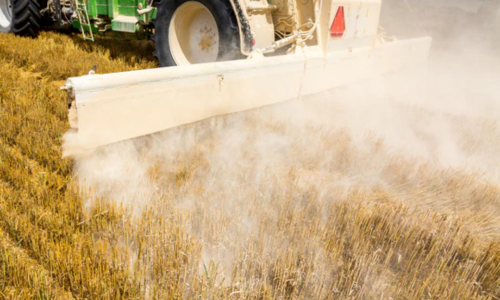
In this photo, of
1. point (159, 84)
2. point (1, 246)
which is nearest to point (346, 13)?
point (159, 84)

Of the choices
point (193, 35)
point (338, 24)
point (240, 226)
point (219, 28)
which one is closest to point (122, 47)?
point (193, 35)

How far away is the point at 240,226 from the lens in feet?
6.77

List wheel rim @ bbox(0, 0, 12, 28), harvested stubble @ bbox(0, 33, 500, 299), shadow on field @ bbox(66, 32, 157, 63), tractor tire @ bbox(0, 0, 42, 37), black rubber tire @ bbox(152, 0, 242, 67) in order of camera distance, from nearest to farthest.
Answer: harvested stubble @ bbox(0, 33, 500, 299) → black rubber tire @ bbox(152, 0, 242, 67) → shadow on field @ bbox(66, 32, 157, 63) → tractor tire @ bbox(0, 0, 42, 37) → wheel rim @ bbox(0, 0, 12, 28)

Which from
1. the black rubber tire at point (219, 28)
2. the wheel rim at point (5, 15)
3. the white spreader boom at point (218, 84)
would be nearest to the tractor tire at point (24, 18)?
the wheel rim at point (5, 15)

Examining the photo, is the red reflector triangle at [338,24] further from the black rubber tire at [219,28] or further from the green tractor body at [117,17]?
the green tractor body at [117,17]

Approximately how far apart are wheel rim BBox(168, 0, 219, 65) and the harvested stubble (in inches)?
39.7

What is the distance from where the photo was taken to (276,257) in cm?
186

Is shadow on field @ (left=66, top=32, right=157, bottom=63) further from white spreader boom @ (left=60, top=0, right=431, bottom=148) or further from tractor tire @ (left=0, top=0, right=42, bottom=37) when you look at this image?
white spreader boom @ (left=60, top=0, right=431, bottom=148)

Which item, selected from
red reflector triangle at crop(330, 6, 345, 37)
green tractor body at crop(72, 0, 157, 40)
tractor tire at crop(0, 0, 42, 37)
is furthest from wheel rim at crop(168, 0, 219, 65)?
tractor tire at crop(0, 0, 42, 37)

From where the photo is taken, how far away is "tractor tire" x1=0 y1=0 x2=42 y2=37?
5.73m

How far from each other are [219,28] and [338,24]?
1.24 meters

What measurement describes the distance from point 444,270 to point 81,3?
4939 mm

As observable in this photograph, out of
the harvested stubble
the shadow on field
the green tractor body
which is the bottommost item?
the harvested stubble

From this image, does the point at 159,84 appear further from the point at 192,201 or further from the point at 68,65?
the point at 68,65
